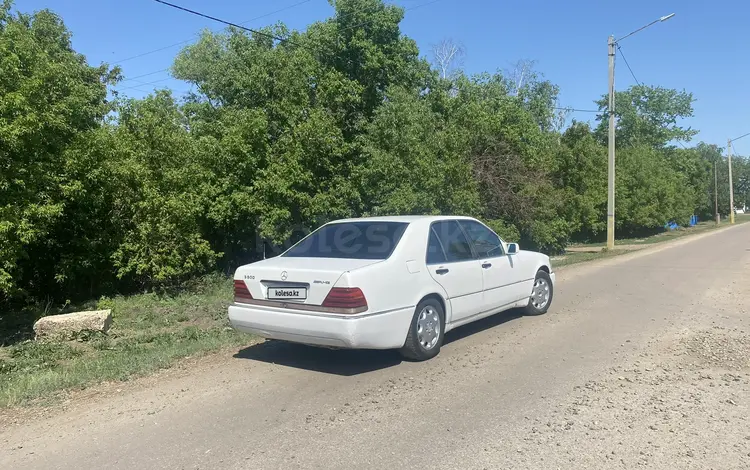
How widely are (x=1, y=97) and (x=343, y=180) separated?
9037mm

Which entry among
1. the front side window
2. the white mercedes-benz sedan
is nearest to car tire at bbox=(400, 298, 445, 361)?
the white mercedes-benz sedan

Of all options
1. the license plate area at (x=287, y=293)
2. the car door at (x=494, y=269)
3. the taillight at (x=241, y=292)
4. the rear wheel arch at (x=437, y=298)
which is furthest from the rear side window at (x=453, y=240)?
the taillight at (x=241, y=292)

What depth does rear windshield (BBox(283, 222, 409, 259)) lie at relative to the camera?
6062 mm

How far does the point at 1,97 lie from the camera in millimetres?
8203

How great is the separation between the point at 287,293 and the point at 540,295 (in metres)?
4.57

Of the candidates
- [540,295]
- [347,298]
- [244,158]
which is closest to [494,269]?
[540,295]

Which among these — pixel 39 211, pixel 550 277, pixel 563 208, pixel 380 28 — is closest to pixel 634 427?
pixel 550 277

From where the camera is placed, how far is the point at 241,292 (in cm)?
611

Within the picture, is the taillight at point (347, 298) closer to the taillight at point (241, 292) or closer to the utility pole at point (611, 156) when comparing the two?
the taillight at point (241, 292)

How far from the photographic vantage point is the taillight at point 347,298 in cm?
530

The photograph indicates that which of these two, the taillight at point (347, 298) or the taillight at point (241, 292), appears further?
the taillight at point (241, 292)

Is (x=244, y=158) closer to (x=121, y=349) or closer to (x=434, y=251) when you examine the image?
(x=121, y=349)

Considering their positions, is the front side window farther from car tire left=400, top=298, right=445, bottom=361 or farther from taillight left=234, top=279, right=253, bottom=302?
taillight left=234, top=279, right=253, bottom=302

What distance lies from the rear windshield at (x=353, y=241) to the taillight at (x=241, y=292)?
2.32 ft
